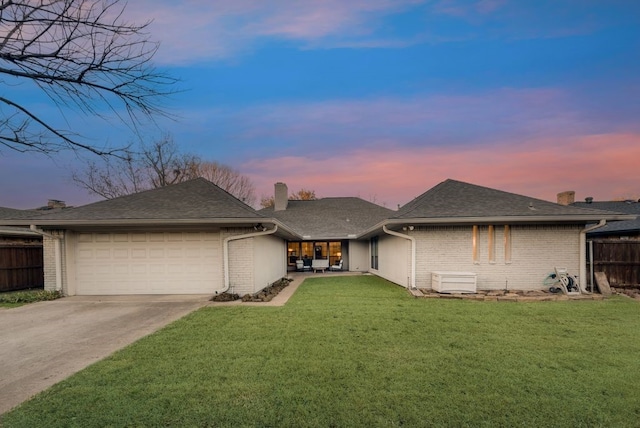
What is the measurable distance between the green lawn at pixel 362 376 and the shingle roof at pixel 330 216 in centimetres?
1349

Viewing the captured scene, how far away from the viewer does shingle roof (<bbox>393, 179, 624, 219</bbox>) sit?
10.8 m

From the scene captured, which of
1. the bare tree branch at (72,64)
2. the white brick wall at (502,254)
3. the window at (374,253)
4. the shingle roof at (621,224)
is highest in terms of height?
the bare tree branch at (72,64)

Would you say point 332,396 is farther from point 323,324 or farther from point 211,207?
point 211,207

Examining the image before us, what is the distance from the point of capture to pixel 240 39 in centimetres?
575

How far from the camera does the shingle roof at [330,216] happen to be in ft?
67.9

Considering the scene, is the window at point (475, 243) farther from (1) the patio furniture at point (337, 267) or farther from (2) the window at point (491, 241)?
(1) the patio furniture at point (337, 267)

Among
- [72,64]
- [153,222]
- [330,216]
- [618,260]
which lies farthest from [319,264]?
[72,64]

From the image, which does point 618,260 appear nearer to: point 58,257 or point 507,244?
point 507,244

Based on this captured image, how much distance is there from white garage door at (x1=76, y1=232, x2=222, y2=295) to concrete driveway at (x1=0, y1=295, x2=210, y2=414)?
0.48 metres

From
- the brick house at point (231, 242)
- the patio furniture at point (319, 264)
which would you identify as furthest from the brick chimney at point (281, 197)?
the brick house at point (231, 242)

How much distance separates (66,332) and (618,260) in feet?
55.1

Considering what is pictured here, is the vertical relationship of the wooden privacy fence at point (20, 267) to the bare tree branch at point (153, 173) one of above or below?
below

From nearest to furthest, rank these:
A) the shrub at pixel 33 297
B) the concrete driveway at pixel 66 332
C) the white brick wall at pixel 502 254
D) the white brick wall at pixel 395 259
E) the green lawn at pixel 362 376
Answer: the green lawn at pixel 362 376 < the concrete driveway at pixel 66 332 < the shrub at pixel 33 297 < the white brick wall at pixel 502 254 < the white brick wall at pixel 395 259

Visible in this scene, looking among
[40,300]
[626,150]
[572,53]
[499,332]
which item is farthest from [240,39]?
[626,150]
